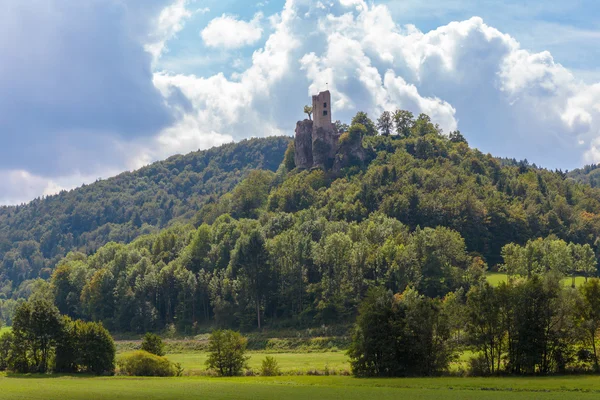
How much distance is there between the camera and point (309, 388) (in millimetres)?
71438

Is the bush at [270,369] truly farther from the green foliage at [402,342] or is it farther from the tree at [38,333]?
the tree at [38,333]

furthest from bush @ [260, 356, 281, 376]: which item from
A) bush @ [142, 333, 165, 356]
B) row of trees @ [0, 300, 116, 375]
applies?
row of trees @ [0, 300, 116, 375]

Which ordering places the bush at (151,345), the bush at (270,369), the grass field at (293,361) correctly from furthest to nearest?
the bush at (151,345), the grass field at (293,361), the bush at (270,369)

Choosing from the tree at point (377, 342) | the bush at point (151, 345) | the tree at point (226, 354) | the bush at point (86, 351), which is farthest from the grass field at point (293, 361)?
the bush at point (86, 351)

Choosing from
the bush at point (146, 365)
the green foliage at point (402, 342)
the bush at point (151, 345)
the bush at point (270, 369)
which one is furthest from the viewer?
the bush at point (151, 345)

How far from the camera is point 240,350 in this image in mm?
91625

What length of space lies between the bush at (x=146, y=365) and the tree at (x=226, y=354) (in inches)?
218

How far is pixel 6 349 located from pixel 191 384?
3745 centimetres

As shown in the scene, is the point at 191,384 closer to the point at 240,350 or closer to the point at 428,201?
the point at 240,350

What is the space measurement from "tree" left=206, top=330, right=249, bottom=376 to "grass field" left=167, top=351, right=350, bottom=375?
3364 millimetres

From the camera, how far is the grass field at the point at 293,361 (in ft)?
303

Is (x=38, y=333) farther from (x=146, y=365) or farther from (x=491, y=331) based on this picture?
(x=491, y=331)

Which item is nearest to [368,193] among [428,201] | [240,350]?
[428,201]

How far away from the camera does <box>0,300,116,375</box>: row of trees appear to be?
94125 mm
